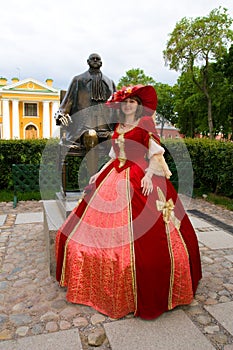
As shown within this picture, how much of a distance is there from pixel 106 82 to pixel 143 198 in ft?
5.48

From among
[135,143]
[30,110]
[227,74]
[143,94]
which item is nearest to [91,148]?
[135,143]

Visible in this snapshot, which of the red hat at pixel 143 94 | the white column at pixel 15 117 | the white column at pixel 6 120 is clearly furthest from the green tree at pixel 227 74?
the white column at pixel 6 120

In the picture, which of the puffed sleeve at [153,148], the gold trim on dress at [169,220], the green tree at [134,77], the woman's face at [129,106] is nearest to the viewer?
the gold trim on dress at [169,220]

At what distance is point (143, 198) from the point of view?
8.14 ft

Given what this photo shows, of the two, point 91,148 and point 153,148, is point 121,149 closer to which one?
point 153,148

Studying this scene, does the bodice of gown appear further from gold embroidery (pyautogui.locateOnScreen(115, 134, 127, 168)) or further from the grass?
the grass

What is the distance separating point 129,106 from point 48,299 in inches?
74.6

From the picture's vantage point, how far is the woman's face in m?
2.63

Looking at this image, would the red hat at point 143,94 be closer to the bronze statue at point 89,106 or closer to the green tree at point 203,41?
the bronze statue at point 89,106

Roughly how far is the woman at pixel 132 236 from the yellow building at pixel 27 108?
88.8 feet

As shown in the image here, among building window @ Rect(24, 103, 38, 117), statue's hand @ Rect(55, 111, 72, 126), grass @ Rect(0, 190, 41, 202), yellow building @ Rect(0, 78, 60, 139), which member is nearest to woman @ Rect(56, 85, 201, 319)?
statue's hand @ Rect(55, 111, 72, 126)

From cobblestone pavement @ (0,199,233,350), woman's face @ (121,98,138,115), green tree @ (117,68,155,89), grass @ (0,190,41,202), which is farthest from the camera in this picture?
green tree @ (117,68,155,89)

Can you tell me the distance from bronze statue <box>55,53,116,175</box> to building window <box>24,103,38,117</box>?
28.8 m

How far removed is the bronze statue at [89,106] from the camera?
11.3 ft
